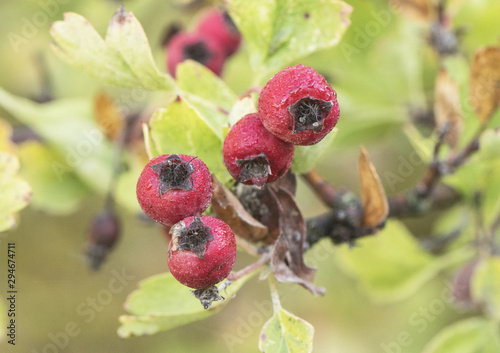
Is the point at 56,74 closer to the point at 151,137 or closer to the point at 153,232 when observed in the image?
the point at 153,232

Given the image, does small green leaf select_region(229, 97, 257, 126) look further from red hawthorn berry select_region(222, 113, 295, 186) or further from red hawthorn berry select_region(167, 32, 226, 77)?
Result: red hawthorn berry select_region(167, 32, 226, 77)

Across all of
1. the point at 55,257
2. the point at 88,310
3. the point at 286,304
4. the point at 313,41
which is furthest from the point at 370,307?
the point at 313,41

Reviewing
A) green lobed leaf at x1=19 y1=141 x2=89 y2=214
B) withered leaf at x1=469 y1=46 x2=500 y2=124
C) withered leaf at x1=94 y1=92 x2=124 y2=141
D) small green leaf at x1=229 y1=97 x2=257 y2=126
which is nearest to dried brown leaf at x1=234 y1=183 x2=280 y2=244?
small green leaf at x1=229 y1=97 x2=257 y2=126

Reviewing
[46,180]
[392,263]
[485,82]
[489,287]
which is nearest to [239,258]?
[392,263]

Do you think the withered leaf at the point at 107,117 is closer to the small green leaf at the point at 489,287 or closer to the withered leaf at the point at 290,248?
the withered leaf at the point at 290,248

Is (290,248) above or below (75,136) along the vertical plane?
above

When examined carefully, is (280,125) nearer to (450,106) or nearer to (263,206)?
(263,206)
